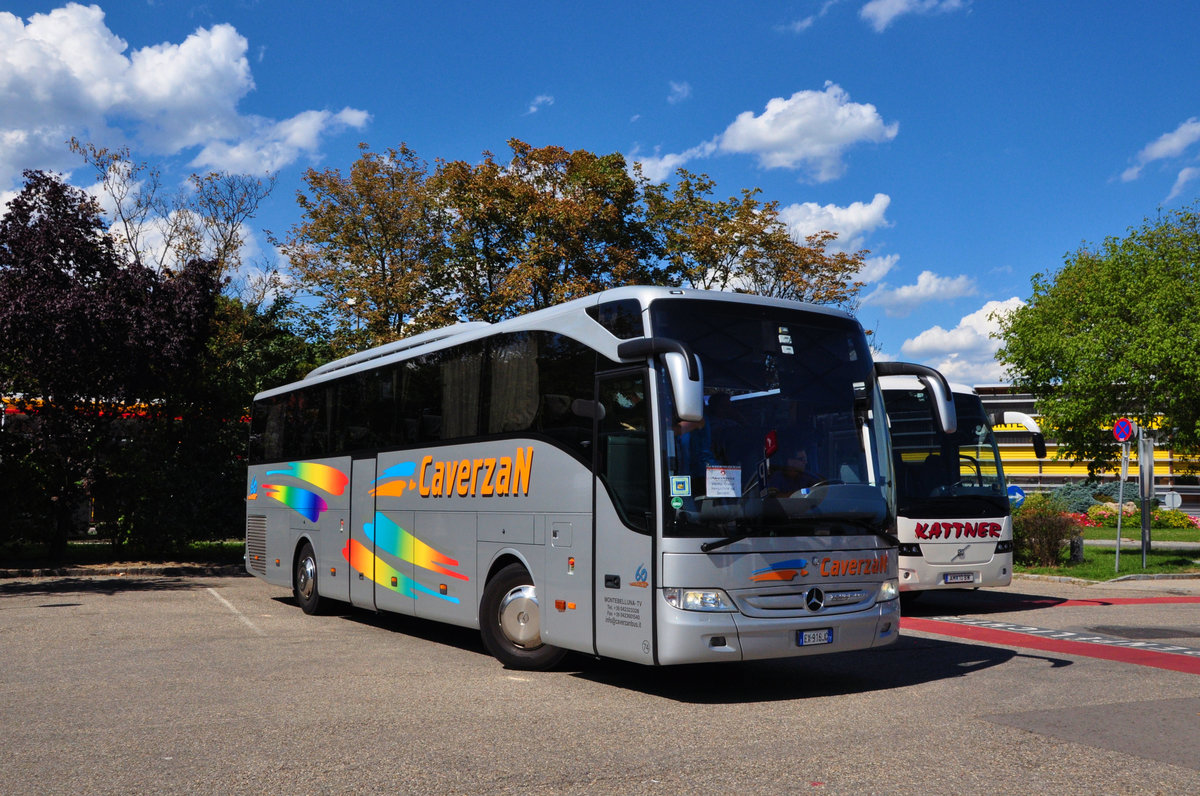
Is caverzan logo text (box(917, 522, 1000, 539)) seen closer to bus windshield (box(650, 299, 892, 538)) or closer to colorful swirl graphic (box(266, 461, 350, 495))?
bus windshield (box(650, 299, 892, 538))

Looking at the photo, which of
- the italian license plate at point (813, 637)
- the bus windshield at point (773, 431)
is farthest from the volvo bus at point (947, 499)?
the italian license plate at point (813, 637)

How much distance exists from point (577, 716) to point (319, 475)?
26.4ft

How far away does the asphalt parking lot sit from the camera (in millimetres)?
5934

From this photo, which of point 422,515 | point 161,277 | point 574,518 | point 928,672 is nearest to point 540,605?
point 574,518

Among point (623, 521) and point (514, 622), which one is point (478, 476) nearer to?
point (514, 622)

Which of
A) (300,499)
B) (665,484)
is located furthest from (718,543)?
(300,499)

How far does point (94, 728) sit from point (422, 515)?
4.91m

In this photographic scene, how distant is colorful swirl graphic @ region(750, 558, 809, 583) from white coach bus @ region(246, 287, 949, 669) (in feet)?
0.05

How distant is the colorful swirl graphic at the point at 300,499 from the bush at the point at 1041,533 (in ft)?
48.7

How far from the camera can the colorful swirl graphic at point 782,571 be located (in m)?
8.22

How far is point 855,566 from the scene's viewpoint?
874 centimetres

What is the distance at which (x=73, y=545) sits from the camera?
26875 millimetres

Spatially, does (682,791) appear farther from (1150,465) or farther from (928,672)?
(1150,465)

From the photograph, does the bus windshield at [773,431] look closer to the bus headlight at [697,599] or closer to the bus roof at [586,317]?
the bus roof at [586,317]
